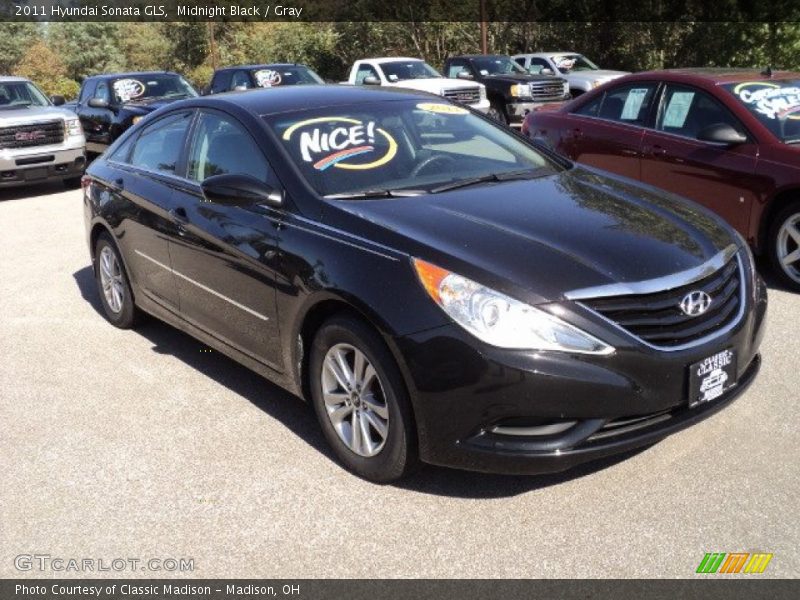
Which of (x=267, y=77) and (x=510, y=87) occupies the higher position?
(x=267, y=77)

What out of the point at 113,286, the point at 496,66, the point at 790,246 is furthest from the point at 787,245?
the point at 496,66

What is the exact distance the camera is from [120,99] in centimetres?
1514

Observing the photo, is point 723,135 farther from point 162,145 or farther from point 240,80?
point 240,80

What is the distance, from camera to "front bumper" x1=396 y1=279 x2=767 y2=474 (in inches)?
127

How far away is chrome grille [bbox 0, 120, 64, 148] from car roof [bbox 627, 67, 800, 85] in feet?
30.8

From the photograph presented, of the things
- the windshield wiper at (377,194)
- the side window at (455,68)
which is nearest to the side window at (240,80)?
the side window at (455,68)

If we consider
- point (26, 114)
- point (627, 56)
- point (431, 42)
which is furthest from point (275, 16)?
point (26, 114)

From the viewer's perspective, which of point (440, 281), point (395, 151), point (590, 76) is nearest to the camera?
point (440, 281)

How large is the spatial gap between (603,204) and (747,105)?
3.17 m

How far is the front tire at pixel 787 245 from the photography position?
6.20m

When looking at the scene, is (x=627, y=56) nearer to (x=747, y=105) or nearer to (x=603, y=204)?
(x=747, y=105)

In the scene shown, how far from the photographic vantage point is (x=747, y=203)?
254 inches

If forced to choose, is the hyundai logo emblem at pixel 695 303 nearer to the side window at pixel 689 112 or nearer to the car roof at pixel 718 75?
the side window at pixel 689 112

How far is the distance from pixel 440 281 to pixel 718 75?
4.85m
